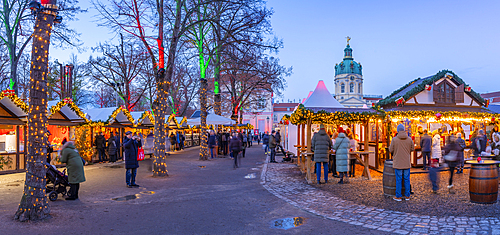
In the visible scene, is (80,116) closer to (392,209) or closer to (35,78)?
(35,78)

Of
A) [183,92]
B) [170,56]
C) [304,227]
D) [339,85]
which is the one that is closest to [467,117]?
[304,227]

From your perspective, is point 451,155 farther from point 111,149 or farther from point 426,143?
point 111,149

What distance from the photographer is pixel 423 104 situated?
13.9 metres

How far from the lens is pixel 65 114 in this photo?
15117mm

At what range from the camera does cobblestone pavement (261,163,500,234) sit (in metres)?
5.21

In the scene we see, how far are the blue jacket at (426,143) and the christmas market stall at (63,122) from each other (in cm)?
1513

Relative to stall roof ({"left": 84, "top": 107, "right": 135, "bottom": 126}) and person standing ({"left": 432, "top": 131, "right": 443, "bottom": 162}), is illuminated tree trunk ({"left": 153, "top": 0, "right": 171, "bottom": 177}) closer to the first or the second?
stall roof ({"left": 84, "top": 107, "right": 135, "bottom": 126})

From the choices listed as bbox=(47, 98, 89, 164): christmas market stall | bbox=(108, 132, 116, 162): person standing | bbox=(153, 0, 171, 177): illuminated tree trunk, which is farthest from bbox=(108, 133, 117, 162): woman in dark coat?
bbox=(153, 0, 171, 177): illuminated tree trunk

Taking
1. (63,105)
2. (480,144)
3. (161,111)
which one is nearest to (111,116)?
(63,105)

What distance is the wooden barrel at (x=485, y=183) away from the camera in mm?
6715

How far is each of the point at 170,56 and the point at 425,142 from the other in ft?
33.5

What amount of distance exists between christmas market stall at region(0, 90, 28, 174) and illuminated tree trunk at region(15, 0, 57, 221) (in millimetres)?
7982

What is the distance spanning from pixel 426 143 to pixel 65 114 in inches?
629

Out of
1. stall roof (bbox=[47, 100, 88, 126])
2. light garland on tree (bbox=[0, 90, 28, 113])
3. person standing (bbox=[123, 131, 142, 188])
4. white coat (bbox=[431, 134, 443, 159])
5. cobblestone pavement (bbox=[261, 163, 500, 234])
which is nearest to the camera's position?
cobblestone pavement (bbox=[261, 163, 500, 234])
